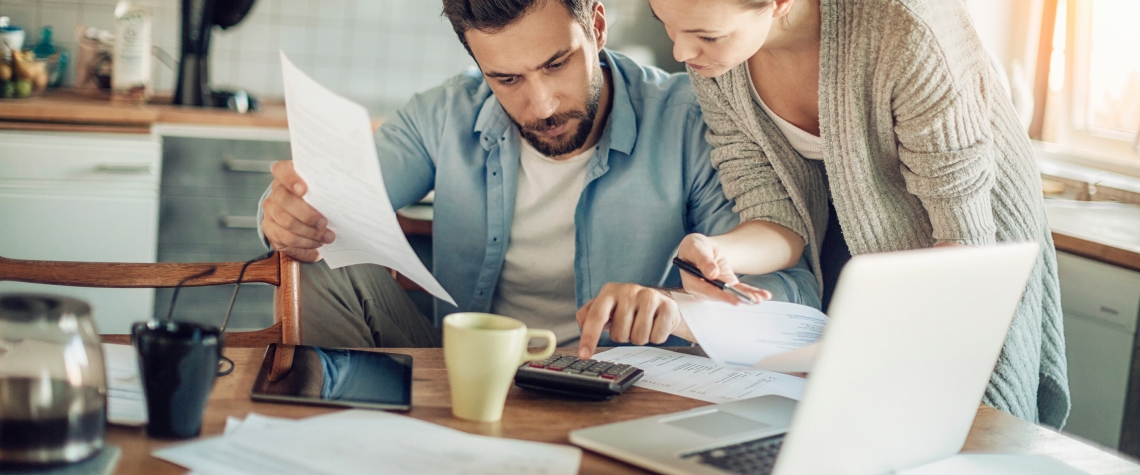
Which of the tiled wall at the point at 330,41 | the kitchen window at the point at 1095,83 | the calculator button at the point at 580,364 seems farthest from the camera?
the tiled wall at the point at 330,41

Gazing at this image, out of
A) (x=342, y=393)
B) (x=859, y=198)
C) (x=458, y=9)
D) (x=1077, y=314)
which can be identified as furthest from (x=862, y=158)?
(x=1077, y=314)

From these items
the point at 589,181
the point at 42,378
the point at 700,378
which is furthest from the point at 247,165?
the point at 42,378

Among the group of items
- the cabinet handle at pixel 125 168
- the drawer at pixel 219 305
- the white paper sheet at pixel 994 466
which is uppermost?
the white paper sheet at pixel 994 466

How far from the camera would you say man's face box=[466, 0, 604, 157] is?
1.44 metres

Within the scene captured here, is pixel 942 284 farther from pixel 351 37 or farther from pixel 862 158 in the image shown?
pixel 351 37

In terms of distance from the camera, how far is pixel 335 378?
925 mm

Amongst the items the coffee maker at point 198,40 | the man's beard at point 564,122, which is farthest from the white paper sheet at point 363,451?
the coffee maker at point 198,40

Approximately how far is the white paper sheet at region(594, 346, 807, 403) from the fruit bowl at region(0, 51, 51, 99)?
2.19 metres

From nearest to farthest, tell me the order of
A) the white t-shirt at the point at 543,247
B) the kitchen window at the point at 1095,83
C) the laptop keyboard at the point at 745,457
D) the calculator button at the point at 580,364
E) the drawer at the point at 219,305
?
the laptop keyboard at the point at 745,457
the calculator button at the point at 580,364
the white t-shirt at the point at 543,247
the drawer at the point at 219,305
the kitchen window at the point at 1095,83

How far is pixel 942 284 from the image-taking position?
0.70 m

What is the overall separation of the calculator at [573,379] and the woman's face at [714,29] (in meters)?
0.45

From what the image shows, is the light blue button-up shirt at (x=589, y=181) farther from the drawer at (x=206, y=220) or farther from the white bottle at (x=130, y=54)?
the white bottle at (x=130, y=54)

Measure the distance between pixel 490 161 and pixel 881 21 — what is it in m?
0.71

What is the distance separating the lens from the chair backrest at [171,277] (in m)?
1.09
